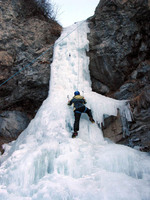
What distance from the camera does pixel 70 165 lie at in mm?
3492

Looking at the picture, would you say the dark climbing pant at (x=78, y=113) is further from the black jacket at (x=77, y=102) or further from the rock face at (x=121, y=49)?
the rock face at (x=121, y=49)

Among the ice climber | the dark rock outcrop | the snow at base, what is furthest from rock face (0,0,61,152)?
the ice climber

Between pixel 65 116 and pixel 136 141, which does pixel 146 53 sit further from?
pixel 65 116

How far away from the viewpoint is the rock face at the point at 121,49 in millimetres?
7219

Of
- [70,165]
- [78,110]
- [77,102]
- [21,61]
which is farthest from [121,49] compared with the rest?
[70,165]

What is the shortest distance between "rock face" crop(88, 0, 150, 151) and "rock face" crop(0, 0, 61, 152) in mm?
2222

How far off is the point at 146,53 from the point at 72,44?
324cm

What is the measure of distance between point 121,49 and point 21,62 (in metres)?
4.27

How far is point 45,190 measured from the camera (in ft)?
9.59

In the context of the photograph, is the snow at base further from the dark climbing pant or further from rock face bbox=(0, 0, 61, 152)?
rock face bbox=(0, 0, 61, 152)

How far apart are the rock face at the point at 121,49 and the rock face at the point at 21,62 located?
87.5 inches

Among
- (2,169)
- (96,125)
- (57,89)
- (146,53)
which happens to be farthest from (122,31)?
(2,169)

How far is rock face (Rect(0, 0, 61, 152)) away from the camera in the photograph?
7.36 m

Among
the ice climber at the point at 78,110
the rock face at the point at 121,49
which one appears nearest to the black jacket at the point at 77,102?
the ice climber at the point at 78,110
